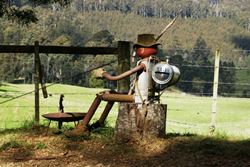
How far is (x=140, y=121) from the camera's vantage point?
7.05m

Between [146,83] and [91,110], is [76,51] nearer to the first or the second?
[91,110]

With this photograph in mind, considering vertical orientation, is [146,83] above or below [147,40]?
below

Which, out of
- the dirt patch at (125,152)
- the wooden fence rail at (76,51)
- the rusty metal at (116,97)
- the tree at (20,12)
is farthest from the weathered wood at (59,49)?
the tree at (20,12)

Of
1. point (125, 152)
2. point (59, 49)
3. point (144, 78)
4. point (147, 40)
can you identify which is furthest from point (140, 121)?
point (59, 49)

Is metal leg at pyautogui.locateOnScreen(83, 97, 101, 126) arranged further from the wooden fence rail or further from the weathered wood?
the weathered wood

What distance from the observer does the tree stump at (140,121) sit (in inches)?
278

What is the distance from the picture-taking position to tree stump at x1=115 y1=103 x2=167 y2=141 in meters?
7.05

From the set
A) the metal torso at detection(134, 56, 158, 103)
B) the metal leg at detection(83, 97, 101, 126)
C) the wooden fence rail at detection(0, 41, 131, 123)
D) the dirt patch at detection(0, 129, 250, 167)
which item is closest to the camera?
the dirt patch at detection(0, 129, 250, 167)

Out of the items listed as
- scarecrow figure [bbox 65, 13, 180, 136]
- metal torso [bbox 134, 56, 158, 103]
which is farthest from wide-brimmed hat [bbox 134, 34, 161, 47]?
metal torso [bbox 134, 56, 158, 103]

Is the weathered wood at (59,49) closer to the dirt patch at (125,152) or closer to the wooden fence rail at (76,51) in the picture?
the wooden fence rail at (76,51)

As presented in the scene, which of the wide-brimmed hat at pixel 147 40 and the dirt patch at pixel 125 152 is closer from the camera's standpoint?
the dirt patch at pixel 125 152

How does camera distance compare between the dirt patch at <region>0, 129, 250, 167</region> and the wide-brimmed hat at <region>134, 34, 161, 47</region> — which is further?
the wide-brimmed hat at <region>134, 34, 161, 47</region>

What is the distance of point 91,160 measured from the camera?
21.1 feet

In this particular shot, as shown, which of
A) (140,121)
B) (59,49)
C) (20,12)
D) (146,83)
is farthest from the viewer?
(20,12)
